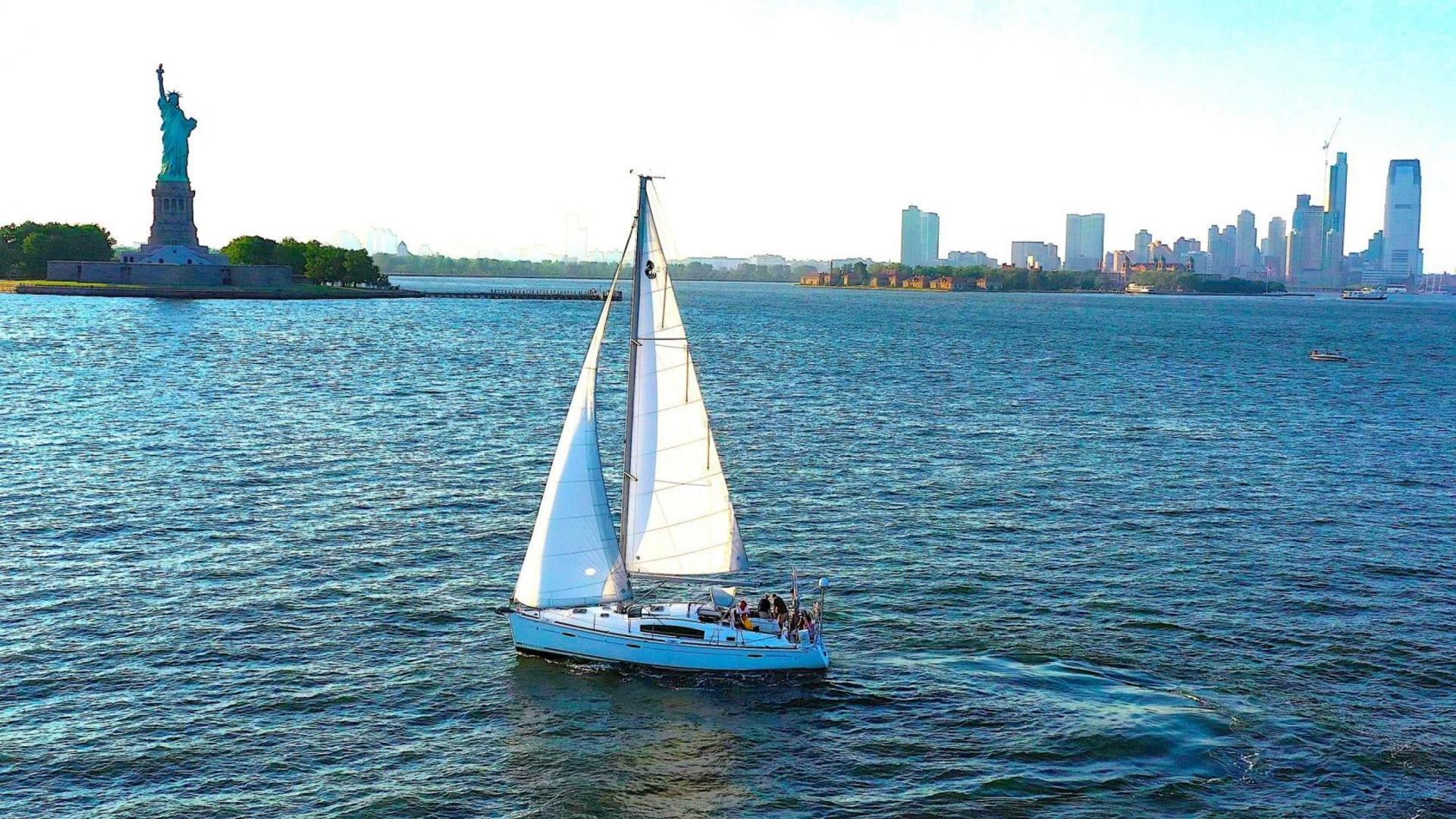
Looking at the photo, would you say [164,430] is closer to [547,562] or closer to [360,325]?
[547,562]

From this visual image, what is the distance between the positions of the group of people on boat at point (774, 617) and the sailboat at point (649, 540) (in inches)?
1.7

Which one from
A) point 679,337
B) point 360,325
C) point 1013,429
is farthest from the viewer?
point 360,325

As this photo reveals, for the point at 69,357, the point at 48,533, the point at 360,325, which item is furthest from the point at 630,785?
the point at 360,325

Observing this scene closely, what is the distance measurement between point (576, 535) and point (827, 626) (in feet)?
31.3

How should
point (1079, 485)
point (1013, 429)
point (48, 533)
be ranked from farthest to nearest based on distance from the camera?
point (1013, 429)
point (1079, 485)
point (48, 533)

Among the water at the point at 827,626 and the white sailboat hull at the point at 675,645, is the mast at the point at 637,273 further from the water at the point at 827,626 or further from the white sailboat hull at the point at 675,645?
the water at the point at 827,626

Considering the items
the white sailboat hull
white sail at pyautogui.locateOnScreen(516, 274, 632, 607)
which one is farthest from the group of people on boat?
white sail at pyautogui.locateOnScreen(516, 274, 632, 607)

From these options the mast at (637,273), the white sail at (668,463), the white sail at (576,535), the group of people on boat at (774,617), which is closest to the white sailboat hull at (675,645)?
the group of people on boat at (774,617)

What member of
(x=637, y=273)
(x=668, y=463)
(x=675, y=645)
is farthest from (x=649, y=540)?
(x=637, y=273)

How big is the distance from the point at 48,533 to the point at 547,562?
25.2 m

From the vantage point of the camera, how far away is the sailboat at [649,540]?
37.7 m

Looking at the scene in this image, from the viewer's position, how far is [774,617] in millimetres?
38625

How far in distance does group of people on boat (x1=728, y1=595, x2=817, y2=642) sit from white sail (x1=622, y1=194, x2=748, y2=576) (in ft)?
4.73

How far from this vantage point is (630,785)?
103ft
